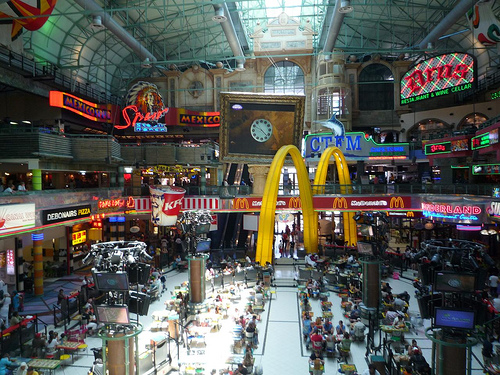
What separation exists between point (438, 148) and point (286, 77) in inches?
637

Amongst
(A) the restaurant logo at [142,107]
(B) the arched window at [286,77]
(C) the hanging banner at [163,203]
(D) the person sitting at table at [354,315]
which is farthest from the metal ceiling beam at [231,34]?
(D) the person sitting at table at [354,315]

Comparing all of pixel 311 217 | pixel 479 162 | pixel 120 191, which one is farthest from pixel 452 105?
pixel 120 191

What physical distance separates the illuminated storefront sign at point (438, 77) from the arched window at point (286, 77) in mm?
11300

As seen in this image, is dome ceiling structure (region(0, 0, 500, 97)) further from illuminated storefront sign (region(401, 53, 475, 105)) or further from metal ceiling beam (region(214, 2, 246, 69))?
illuminated storefront sign (region(401, 53, 475, 105))

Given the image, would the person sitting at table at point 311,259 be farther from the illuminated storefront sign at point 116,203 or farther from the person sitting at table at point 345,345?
the illuminated storefront sign at point 116,203

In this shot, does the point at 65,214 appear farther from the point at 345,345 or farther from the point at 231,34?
the point at 231,34

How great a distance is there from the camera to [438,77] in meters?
23.1

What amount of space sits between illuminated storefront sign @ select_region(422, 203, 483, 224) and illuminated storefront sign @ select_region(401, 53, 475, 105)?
6600mm

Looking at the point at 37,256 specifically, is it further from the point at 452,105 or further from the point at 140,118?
the point at 452,105

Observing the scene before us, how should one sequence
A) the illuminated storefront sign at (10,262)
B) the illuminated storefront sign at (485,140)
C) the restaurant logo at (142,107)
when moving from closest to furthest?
the illuminated storefront sign at (485,140) → the illuminated storefront sign at (10,262) → the restaurant logo at (142,107)

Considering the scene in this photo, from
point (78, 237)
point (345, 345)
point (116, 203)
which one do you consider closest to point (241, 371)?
point (345, 345)

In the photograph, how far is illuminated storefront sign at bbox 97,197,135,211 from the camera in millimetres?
21031

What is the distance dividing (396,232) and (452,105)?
11.9 m

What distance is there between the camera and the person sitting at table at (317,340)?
1208 centimetres
